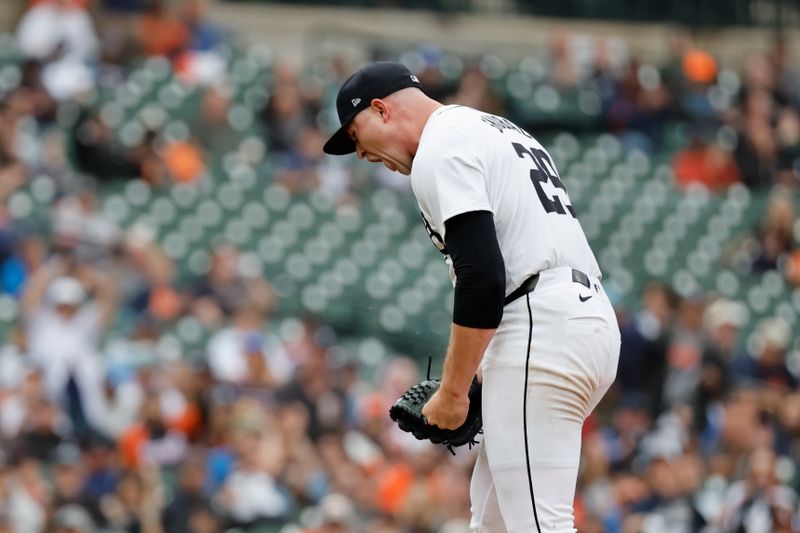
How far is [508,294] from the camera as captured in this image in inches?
165

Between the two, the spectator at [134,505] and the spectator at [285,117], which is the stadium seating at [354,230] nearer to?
the spectator at [285,117]

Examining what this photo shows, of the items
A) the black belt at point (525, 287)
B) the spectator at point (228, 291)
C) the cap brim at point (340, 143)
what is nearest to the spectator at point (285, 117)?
the spectator at point (228, 291)

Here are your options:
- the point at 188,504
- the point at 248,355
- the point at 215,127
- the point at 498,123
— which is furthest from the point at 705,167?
the point at 498,123

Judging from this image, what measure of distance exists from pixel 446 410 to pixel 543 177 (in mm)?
→ 736

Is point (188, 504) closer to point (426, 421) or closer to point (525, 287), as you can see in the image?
point (426, 421)

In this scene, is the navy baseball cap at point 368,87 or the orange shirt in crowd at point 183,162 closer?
the navy baseball cap at point 368,87

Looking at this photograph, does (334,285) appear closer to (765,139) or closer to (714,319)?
Result: (714,319)

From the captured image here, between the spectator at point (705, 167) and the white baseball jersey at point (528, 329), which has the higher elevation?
the white baseball jersey at point (528, 329)

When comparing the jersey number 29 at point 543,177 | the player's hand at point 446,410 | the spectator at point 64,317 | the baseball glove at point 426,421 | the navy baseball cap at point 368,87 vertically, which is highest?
the navy baseball cap at point 368,87

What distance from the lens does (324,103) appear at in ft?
46.9

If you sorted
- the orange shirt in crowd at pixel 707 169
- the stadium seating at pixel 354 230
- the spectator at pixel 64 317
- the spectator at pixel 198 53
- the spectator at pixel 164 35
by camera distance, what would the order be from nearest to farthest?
the spectator at pixel 64 317 → the stadium seating at pixel 354 230 → the spectator at pixel 198 53 → the spectator at pixel 164 35 → the orange shirt in crowd at pixel 707 169

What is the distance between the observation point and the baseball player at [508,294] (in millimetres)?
3998

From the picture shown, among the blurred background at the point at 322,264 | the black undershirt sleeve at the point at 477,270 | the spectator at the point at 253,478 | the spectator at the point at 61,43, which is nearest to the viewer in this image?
the black undershirt sleeve at the point at 477,270

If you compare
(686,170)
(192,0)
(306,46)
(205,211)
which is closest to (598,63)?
(686,170)
